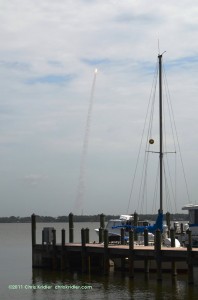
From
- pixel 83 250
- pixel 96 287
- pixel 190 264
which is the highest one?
pixel 83 250

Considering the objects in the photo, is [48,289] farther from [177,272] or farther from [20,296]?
[177,272]

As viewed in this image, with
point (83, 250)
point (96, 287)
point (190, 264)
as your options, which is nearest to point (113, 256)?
point (83, 250)

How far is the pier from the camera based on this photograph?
38969 mm

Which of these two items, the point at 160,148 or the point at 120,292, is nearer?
the point at 120,292

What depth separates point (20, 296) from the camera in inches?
1542

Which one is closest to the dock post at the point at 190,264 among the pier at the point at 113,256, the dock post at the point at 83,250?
the pier at the point at 113,256

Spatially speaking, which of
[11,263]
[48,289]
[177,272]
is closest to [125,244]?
[177,272]

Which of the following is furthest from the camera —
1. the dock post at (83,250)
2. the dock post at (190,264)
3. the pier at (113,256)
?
the dock post at (83,250)

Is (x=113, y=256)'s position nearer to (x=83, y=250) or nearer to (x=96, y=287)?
(x=83, y=250)

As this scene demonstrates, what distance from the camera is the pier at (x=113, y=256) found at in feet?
128

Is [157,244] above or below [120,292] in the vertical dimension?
above

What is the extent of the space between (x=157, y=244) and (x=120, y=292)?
3.14m

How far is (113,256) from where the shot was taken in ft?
147

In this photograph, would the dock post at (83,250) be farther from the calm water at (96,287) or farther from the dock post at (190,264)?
the dock post at (190,264)
